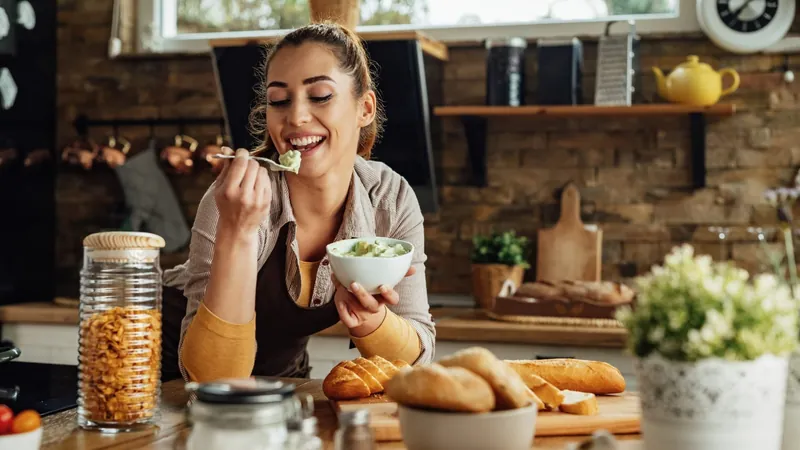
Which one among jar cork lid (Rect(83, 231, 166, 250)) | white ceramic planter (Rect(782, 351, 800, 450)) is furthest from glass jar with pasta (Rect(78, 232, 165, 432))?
white ceramic planter (Rect(782, 351, 800, 450))

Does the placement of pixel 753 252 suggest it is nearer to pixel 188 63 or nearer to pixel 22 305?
pixel 188 63

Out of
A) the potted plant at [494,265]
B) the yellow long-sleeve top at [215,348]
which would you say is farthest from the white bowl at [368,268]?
the potted plant at [494,265]

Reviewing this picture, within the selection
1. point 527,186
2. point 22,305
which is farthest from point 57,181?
point 527,186

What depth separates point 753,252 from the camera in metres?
3.30

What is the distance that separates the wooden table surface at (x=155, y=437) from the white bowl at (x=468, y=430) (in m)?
0.15

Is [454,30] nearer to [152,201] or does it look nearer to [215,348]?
[152,201]

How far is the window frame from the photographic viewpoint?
3.39m

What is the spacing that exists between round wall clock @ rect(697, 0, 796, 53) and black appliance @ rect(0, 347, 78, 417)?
2.34 meters

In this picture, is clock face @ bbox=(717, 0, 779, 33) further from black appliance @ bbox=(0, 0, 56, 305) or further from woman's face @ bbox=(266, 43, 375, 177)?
black appliance @ bbox=(0, 0, 56, 305)

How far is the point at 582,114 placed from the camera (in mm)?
3361

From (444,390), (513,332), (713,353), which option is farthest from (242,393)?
(513,332)

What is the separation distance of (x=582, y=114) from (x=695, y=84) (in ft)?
1.30

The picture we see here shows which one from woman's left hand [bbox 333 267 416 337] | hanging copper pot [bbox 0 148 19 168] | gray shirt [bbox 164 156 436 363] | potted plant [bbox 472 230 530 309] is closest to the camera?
woman's left hand [bbox 333 267 416 337]

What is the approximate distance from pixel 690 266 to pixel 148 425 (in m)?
0.74
